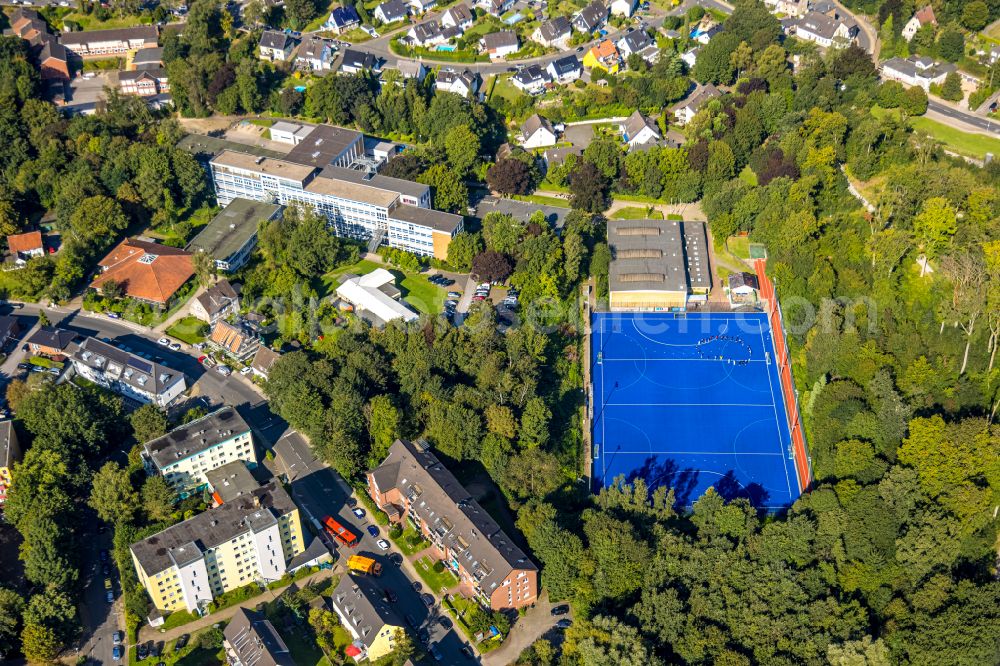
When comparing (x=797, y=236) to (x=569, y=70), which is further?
(x=569, y=70)

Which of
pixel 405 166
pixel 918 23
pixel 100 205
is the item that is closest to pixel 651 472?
pixel 405 166

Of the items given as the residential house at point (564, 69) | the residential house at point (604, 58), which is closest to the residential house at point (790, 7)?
the residential house at point (604, 58)

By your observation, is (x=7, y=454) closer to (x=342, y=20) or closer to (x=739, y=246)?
(x=739, y=246)

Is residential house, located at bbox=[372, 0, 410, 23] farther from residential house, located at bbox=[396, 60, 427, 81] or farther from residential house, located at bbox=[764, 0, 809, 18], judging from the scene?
residential house, located at bbox=[764, 0, 809, 18]

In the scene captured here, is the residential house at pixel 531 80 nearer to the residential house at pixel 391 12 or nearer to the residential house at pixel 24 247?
the residential house at pixel 391 12

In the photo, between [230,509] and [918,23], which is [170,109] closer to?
[230,509]

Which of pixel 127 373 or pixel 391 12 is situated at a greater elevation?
pixel 391 12

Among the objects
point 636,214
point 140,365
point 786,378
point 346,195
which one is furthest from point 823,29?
point 140,365
